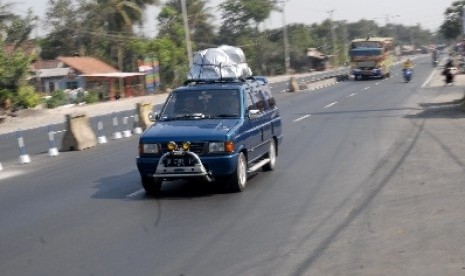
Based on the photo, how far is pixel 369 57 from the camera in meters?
64.8

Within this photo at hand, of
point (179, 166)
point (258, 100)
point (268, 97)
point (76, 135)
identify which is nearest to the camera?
point (179, 166)

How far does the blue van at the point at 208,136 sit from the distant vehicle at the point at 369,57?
51242mm

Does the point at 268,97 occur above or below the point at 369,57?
above

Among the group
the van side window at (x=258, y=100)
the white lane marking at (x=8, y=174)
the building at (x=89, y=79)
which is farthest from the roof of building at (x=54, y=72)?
the van side window at (x=258, y=100)

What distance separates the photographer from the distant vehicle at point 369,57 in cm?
6438

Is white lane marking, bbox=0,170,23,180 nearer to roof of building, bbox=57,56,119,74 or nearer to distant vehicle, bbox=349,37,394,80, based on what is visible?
roof of building, bbox=57,56,119,74

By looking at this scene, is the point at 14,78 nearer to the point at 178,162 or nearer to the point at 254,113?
the point at 254,113

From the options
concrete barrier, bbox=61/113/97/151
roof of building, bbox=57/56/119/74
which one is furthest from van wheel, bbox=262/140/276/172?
roof of building, bbox=57/56/119/74

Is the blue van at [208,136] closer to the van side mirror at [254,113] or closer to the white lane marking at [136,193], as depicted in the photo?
the van side mirror at [254,113]

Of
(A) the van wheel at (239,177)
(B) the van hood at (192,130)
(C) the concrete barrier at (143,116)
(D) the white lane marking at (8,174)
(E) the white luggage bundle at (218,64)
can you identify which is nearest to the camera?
(B) the van hood at (192,130)

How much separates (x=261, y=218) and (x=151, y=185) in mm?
2923

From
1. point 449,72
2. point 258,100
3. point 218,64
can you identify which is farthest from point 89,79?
point 258,100

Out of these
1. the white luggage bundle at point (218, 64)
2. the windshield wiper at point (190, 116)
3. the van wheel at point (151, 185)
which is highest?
the white luggage bundle at point (218, 64)

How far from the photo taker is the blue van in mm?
11945
